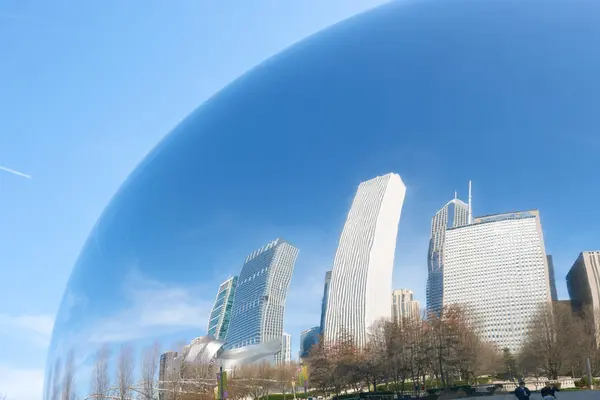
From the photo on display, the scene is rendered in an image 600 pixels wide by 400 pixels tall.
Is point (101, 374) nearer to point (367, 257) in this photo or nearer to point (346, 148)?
point (367, 257)

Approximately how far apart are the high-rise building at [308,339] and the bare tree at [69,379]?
637cm

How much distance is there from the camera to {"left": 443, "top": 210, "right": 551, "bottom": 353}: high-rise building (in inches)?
388

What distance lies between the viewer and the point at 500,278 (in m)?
10.1

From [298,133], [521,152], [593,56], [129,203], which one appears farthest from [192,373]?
[593,56]

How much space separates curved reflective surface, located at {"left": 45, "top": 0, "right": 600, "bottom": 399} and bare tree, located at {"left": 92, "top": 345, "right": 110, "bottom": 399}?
0.62 feet

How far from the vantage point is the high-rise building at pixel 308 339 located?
1098 centimetres

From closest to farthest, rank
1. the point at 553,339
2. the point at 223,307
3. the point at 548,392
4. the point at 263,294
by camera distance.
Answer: the point at 553,339 → the point at 548,392 → the point at 263,294 → the point at 223,307

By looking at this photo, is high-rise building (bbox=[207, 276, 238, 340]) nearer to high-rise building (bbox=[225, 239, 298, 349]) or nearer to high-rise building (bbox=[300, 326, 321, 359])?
high-rise building (bbox=[225, 239, 298, 349])

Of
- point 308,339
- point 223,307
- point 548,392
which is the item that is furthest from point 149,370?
point 548,392

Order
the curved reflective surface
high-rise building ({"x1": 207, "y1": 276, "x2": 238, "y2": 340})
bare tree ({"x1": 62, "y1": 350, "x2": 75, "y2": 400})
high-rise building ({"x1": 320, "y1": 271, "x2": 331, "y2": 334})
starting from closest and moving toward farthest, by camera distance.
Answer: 1. the curved reflective surface
2. high-rise building ({"x1": 320, "y1": 271, "x2": 331, "y2": 334})
3. high-rise building ({"x1": 207, "y1": 276, "x2": 238, "y2": 340})
4. bare tree ({"x1": 62, "y1": 350, "x2": 75, "y2": 400})

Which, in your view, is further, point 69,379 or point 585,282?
point 69,379

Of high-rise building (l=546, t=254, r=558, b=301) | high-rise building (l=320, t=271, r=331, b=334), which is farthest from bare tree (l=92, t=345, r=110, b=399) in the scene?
high-rise building (l=546, t=254, r=558, b=301)

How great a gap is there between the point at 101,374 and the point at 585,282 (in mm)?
10168

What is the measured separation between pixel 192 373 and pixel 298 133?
659 cm
